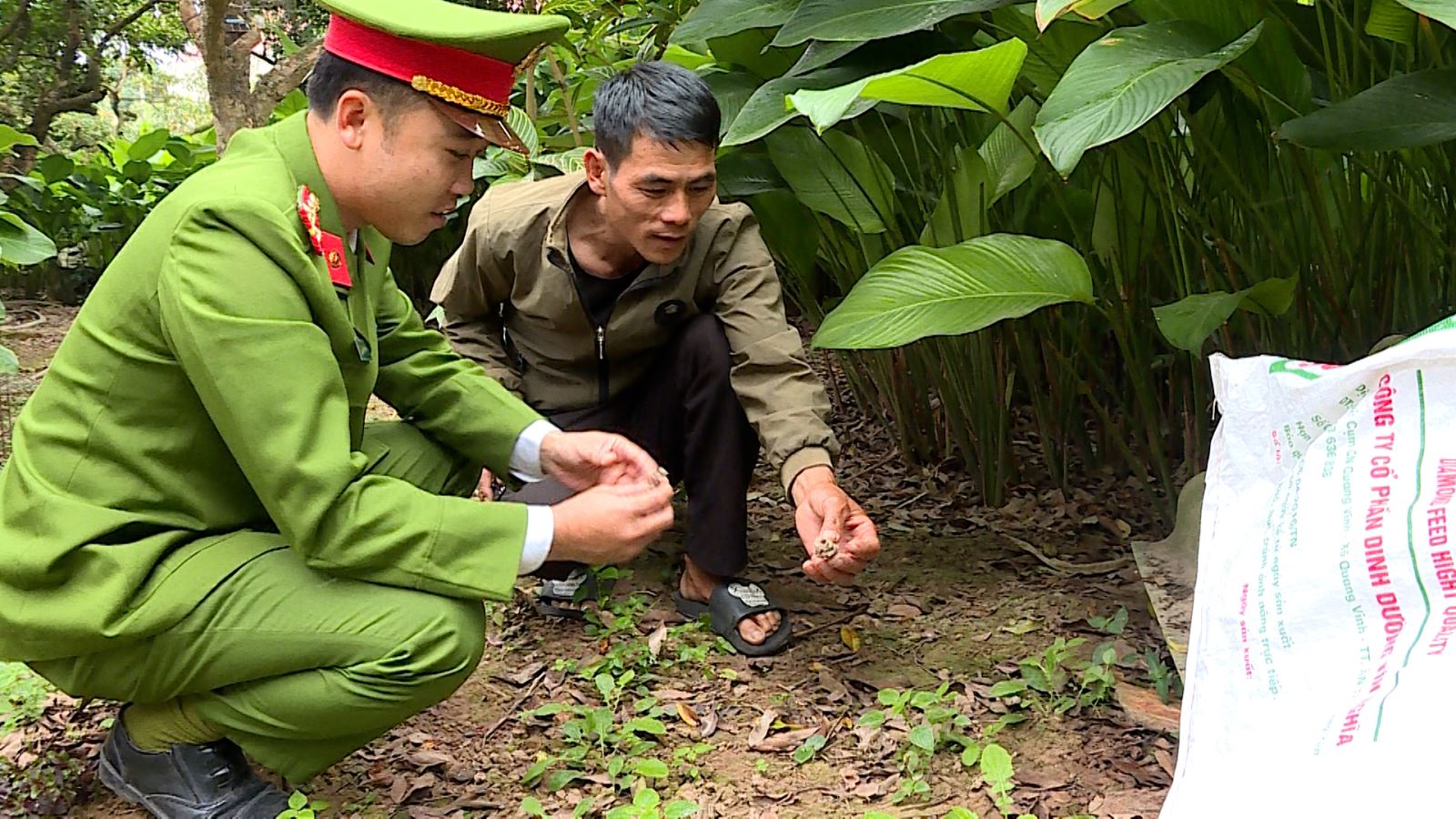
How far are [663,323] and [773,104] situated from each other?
0.33 m

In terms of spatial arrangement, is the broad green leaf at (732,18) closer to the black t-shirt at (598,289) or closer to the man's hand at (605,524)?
the black t-shirt at (598,289)

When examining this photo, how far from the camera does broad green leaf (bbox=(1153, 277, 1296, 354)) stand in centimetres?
122

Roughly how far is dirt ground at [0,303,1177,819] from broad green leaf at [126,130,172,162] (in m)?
3.42

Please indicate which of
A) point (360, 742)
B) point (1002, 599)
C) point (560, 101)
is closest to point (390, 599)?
point (360, 742)

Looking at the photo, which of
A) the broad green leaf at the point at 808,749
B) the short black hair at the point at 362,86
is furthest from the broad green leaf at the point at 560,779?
the short black hair at the point at 362,86

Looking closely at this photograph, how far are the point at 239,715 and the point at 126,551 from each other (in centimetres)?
18

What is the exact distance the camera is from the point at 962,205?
5.14 feet

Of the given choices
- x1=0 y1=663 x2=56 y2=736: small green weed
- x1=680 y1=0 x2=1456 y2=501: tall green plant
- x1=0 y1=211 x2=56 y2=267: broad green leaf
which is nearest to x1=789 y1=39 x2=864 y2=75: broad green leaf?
x1=680 y1=0 x2=1456 y2=501: tall green plant

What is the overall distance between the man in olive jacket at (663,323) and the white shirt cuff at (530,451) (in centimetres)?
7

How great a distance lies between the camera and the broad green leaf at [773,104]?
4.44ft

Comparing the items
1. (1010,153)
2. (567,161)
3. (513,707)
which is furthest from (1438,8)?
(567,161)

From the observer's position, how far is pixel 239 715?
109cm

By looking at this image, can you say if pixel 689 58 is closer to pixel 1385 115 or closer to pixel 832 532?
pixel 832 532

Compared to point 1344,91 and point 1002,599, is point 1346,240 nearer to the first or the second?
point 1344,91
